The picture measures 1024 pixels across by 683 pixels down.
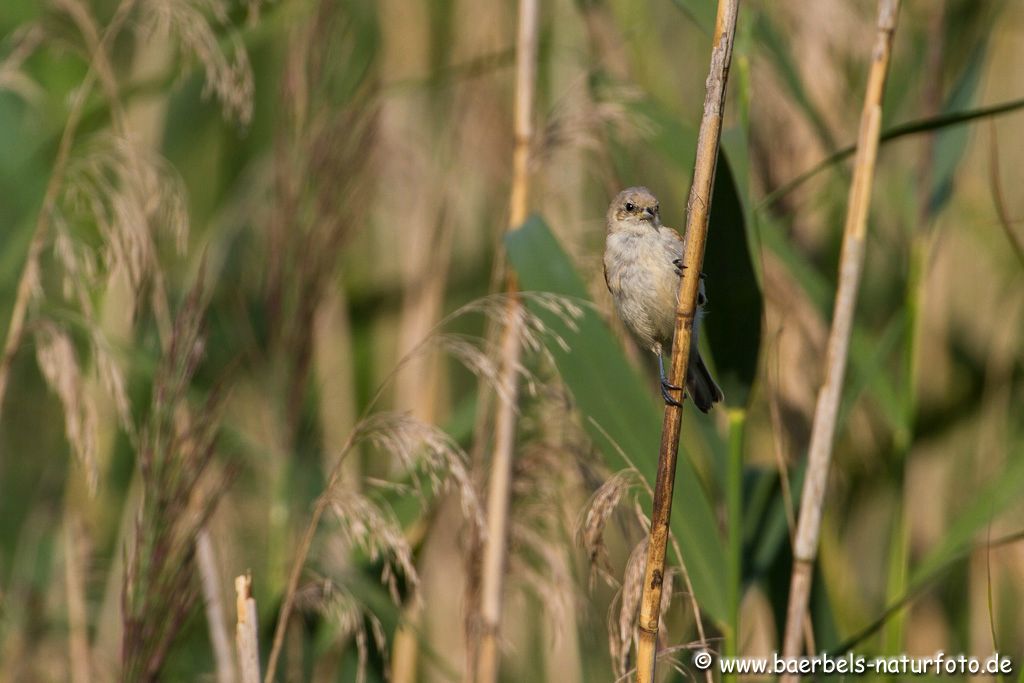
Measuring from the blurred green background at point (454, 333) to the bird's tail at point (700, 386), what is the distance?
109 mm

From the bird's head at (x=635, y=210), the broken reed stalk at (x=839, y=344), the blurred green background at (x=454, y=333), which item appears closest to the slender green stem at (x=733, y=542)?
the blurred green background at (x=454, y=333)

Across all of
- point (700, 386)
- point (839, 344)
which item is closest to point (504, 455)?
point (700, 386)

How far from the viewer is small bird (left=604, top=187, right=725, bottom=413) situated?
2191 mm

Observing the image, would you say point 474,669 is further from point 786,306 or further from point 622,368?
point 786,306

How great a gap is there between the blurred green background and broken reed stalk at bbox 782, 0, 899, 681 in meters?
0.08

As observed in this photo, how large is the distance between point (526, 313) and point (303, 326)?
2.67 ft

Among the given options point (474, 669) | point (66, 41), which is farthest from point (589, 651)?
point (66, 41)

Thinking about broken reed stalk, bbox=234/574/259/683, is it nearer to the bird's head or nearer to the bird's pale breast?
the bird's pale breast

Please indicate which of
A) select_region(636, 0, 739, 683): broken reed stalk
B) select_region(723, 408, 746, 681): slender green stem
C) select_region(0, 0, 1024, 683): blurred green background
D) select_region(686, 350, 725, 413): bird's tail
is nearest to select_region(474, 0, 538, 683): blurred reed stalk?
select_region(0, 0, 1024, 683): blurred green background

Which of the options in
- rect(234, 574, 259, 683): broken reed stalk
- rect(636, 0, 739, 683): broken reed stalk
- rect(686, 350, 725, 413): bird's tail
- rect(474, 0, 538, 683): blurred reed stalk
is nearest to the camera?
rect(636, 0, 739, 683): broken reed stalk

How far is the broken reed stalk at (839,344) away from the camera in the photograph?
195 cm

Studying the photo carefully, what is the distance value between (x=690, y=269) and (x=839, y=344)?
2.00 feet

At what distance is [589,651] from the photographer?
2650 mm

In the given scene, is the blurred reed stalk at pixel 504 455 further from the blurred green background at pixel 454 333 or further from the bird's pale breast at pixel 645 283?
the bird's pale breast at pixel 645 283
